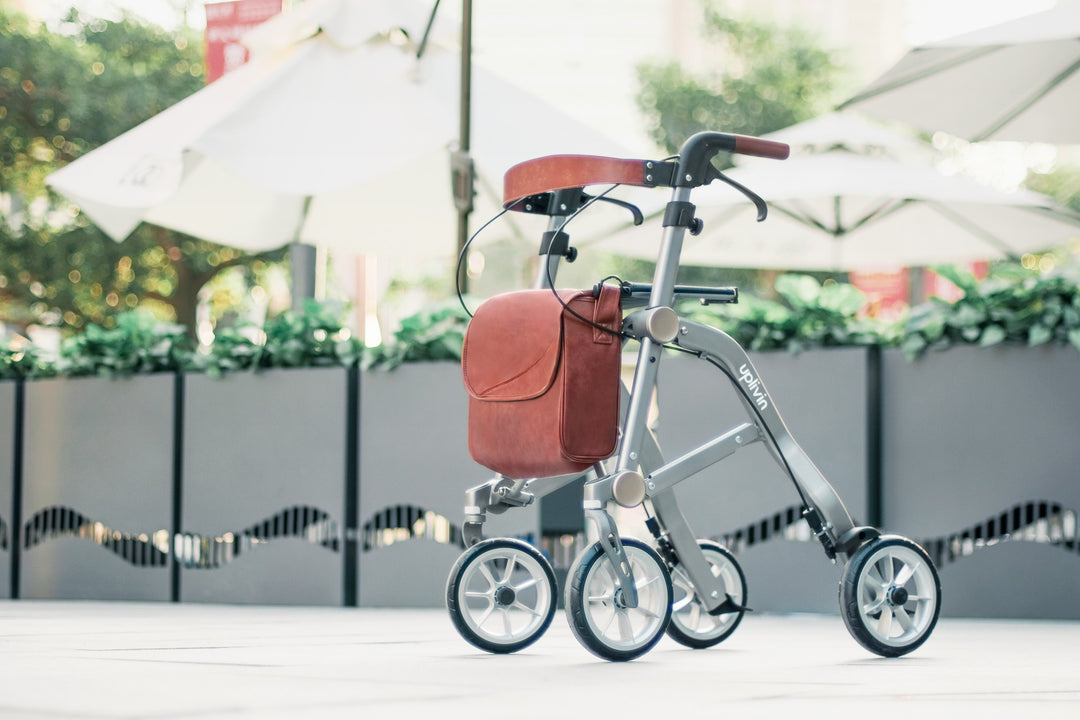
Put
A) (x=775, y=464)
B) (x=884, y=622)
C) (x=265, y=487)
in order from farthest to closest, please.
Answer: (x=265, y=487) → (x=775, y=464) → (x=884, y=622)

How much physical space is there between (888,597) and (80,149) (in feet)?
55.4

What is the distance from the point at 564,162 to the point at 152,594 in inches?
168

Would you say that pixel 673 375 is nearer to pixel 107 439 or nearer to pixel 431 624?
pixel 431 624

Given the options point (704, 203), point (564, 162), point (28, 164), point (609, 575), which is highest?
point (28, 164)

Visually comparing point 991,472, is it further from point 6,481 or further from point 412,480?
point 6,481

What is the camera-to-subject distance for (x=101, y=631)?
5.11 metres

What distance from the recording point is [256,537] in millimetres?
7012

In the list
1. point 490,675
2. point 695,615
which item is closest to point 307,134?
point 695,615

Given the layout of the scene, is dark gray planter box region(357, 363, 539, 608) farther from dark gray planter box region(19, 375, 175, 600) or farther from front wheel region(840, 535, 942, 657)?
front wheel region(840, 535, 942, 657)

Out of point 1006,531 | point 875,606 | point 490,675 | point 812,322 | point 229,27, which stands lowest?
point 490,675

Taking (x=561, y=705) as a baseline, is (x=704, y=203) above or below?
above

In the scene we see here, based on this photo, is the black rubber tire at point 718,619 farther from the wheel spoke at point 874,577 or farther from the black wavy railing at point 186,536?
the black wavy railing at point 186,536

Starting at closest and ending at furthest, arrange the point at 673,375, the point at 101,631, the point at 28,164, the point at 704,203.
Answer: the point at 101,631
the point at 673,375
the point at 704,203
the point at 28,164

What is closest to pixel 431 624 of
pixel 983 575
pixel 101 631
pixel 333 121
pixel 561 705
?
pixel 101 631
